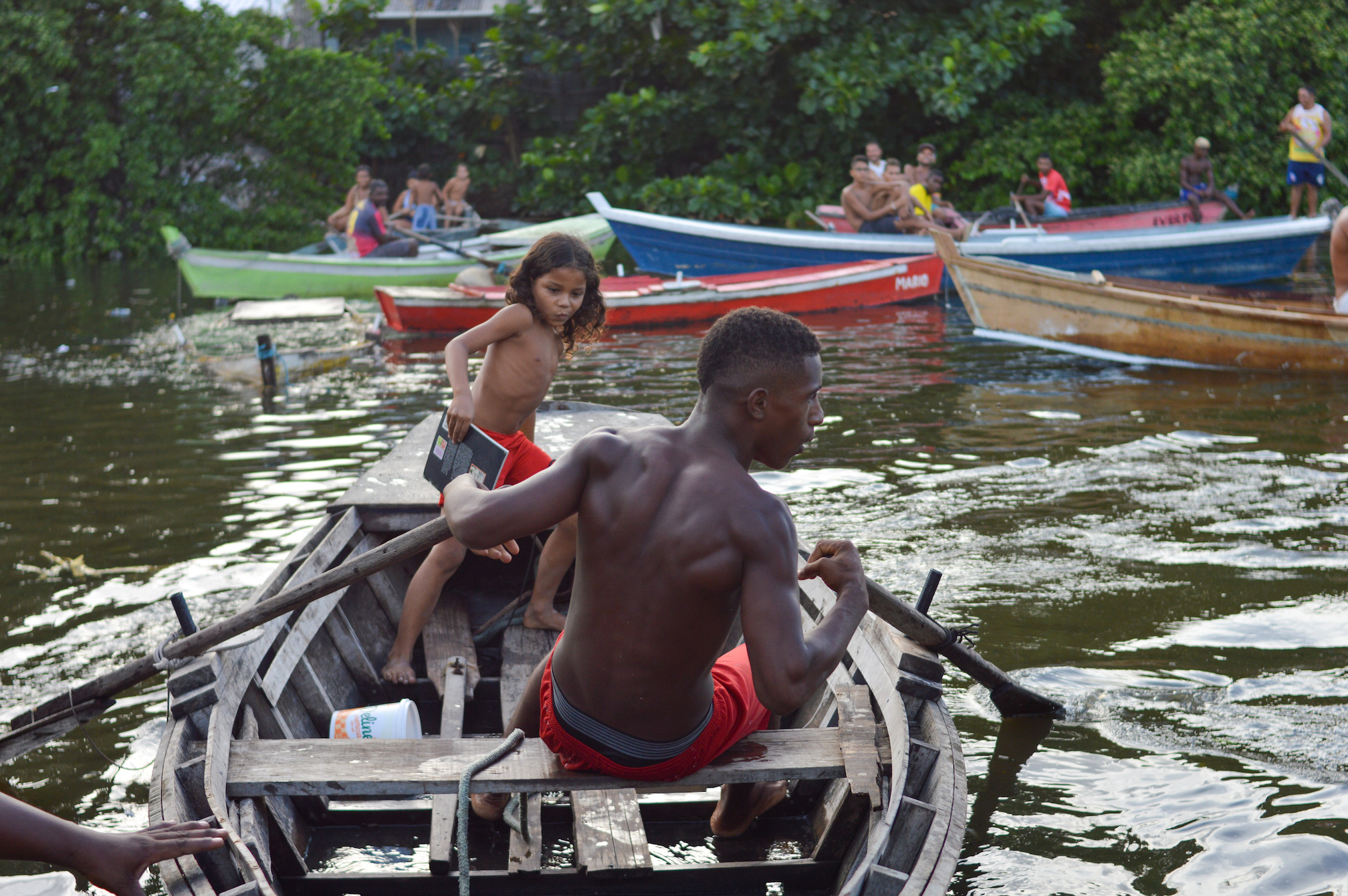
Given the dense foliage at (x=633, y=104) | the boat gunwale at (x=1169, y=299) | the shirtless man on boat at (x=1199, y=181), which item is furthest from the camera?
the dense foliage at (x=633, y=104)

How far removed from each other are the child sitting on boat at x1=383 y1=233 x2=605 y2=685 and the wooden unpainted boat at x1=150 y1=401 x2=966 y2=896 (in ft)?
1.12

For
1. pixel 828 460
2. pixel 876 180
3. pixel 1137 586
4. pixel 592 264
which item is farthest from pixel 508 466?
pixel 876 180

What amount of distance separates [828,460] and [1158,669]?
3.24m

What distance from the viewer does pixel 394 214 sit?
17906 millimetres

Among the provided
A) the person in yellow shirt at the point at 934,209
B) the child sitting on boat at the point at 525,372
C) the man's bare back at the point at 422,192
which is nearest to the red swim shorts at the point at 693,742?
the child sitting on boat at the point at 525,372

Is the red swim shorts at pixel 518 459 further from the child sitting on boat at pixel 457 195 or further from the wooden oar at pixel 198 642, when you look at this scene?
Result: the child sitting on boat at pixel 457 195

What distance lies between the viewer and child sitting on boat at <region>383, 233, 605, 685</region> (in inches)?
161

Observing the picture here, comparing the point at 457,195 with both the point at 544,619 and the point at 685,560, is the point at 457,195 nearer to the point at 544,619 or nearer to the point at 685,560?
the point at 544,619

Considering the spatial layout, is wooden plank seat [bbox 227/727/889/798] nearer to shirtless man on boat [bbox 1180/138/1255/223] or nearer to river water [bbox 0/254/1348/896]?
river water [bbox 0/254/1348/896]

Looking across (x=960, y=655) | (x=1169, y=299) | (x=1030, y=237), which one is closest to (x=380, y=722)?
(x=960, y=655)

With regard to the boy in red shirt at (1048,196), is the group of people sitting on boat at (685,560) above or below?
below

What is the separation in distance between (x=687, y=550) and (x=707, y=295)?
992 centimetres

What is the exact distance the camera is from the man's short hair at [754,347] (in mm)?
2342

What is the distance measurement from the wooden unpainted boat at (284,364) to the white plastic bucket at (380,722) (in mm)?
7168
